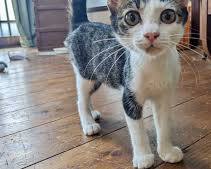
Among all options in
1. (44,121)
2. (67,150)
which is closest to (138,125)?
(67,150)

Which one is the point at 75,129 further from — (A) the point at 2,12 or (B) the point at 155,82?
(A) the point at 2,12

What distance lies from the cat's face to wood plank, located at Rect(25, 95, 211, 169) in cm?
36

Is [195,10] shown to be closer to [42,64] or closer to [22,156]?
[42,64]

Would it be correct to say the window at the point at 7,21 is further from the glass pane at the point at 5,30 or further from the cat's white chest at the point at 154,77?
the cat's white chest at the point at 154,77

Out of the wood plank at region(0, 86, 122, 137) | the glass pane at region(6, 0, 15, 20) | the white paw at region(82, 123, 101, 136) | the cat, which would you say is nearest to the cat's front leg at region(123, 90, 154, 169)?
the cat

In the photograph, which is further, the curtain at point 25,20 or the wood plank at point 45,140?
the curtain at point 25,20

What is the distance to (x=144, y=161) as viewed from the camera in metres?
0.90

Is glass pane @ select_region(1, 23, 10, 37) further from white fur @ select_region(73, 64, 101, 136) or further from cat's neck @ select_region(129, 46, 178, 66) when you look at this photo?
cat's neck @ select_region(129, 46, 178, 66)

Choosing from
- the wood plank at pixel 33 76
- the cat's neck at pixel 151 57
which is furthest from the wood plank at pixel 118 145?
the wood plank at pixel 33 76

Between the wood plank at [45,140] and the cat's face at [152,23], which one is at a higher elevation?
the cat's face at [152,23]

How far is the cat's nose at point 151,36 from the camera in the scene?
729 mm

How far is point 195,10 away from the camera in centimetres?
262

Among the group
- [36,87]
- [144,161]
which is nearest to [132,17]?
[144,161]

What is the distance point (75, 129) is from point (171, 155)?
432 mm
